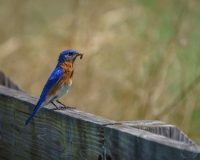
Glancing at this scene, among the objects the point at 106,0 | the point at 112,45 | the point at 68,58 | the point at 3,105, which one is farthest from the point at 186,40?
the point at 3,105

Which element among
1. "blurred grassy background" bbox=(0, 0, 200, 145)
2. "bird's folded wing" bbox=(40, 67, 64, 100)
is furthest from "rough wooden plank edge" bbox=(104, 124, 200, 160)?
"blurred grassy background" bbox=(0, 0, 200, 145)

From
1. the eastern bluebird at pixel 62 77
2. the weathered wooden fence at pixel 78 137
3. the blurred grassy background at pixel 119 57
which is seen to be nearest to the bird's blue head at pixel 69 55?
the eastern bluebird at pixel 62 77

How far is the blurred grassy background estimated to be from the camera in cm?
529

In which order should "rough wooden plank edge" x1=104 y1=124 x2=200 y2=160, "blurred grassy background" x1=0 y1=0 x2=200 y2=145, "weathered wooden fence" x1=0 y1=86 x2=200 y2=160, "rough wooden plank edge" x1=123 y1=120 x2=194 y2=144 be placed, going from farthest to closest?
"blurred grassy background" x1=0 y1=0 x2=200 y2=145, "rough wooden plank edge" x1=123 y1=120 x2=194 y2=144, "weathered wooden fence" x1=0 y1=86 x2=200 y2=160, "rough wooden plank edge" x1=104 y1=124 x2=200 y2=160

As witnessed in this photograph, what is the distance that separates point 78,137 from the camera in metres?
2.43

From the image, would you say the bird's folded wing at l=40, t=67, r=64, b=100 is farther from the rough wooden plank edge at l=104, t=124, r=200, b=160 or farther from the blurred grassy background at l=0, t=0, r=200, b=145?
the blurred grassy background at l=0, t=0, r=200, b=145

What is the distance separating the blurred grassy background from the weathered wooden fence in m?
2.22

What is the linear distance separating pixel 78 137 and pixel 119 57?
3660 millimetres

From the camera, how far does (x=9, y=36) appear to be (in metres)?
6.79

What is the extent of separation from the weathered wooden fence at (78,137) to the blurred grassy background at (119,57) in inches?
87.4

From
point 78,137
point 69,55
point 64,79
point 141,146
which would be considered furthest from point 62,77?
point 141,146

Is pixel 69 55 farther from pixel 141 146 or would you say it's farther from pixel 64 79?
pixel 141 146

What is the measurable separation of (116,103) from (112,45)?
68cm

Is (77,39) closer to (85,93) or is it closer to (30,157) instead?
(85,93)
